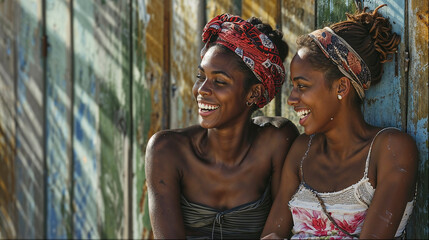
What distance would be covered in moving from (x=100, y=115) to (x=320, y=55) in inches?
71.6

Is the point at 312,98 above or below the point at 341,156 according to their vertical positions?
above

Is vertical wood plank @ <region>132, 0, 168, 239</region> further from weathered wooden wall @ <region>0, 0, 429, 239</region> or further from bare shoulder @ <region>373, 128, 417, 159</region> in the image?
bare shoulder @ <region>373, 128, 417, 159</region>

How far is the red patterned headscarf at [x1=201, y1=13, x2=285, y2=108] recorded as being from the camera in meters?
3.19

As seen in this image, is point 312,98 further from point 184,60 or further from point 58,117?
point 58,117

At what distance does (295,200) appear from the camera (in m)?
3.08

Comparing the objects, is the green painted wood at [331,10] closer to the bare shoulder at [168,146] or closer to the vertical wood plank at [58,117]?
the bare shoulder at [168,146]

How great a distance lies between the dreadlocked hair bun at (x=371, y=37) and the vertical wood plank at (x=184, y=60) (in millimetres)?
1134

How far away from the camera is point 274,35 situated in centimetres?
332

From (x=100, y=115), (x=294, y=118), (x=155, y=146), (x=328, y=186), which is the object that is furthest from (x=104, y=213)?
(x=328, y=186)

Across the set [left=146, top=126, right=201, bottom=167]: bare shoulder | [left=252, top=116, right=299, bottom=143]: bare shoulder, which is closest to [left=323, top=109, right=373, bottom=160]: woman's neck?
[left=252, top=116, right=299, bottom=143]: bare shoulder

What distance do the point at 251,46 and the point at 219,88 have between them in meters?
0.25

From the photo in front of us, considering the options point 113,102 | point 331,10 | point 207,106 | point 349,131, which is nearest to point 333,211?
point 349,131

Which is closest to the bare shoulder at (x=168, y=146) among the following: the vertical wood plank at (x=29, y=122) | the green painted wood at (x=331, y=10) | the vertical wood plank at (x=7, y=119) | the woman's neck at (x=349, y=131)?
the woman's neck at (x=349, y=131)

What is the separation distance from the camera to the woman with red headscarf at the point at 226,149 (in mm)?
3205
